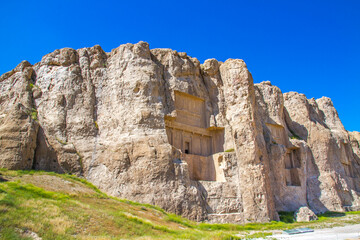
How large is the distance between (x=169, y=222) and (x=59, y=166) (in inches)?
345

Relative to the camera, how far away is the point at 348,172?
3541 cm

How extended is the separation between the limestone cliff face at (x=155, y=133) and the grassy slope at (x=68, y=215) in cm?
213

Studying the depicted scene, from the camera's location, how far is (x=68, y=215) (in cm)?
1105

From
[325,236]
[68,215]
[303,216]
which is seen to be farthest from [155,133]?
[303,216]

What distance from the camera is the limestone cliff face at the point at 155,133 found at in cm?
1898

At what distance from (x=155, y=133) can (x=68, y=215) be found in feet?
33.2

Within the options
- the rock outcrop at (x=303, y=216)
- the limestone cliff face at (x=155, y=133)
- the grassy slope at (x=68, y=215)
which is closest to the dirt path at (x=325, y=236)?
the grassy slope at (x=68, y=215)

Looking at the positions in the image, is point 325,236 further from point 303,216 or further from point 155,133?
point 155,133

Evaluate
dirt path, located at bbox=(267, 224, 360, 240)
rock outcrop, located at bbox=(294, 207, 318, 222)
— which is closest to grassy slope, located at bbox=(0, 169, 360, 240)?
dirt path, located at bbox=(267, 224, 360, 240)

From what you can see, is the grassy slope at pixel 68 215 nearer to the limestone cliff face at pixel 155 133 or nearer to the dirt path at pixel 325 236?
the limestone cliff face at pixel 155 133

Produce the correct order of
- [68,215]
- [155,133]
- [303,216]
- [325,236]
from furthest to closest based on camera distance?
[303,216]
[155,133]
[325,236]
[68,215]

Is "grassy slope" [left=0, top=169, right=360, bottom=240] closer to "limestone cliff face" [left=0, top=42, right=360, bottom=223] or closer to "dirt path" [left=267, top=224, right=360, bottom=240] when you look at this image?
"limestone cliff face" [left=0, top=42, right=360, bottom=223]

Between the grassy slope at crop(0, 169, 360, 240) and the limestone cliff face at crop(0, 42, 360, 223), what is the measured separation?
7.00ft

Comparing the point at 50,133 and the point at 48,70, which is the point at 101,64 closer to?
the point at 48,70
